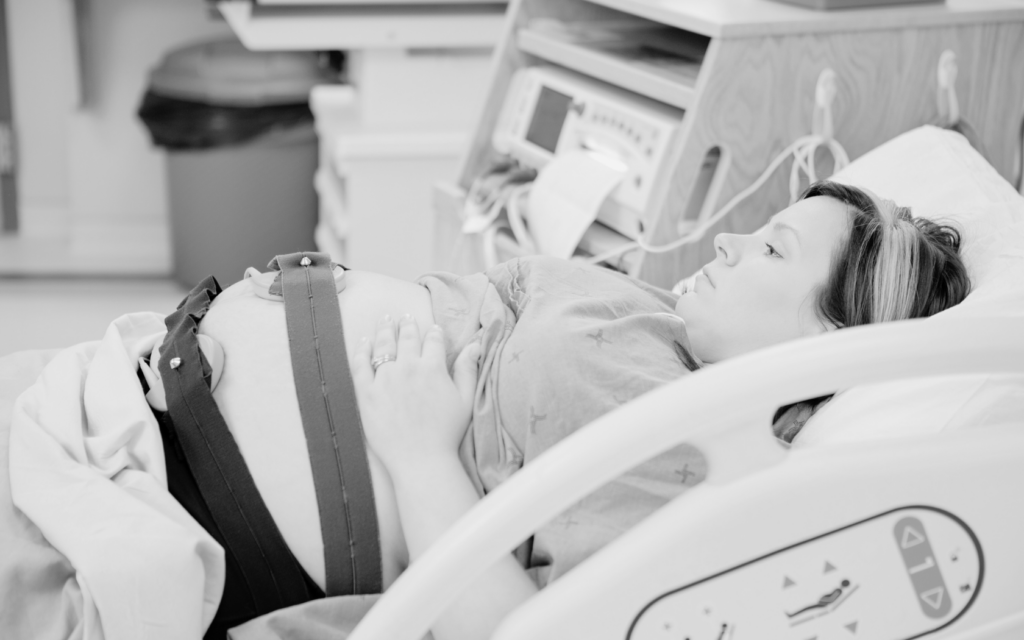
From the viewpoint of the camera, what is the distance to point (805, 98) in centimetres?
163

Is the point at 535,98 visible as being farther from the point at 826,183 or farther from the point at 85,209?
the point at 85,209

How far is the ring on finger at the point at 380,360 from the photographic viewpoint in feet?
3.54

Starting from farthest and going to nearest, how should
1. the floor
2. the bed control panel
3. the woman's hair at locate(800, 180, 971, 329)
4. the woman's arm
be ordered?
1. the floor
2. the woman's hair at locate(800, 180, 971, 329)
3. the woman's arm
4. the bed control panel

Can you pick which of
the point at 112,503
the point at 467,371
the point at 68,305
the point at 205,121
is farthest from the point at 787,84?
the point at 68,305

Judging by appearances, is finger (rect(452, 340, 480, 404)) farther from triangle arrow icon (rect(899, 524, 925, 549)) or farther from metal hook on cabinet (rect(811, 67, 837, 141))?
metal hook on cabinet (rect(811, 67, 837, 141))

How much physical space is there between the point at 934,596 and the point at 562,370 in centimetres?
39

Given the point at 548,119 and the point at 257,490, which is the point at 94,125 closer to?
the point at 548,119

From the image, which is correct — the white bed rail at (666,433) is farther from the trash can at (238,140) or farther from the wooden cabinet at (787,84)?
the trash can at (238,140)

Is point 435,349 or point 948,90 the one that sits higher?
point 948,90

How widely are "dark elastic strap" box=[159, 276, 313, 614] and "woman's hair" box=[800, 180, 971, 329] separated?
2.16 feet

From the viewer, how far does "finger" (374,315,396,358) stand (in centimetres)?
110

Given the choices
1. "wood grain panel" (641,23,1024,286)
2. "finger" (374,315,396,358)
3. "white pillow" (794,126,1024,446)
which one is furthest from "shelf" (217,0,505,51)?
"finger" (374,315,396,358)

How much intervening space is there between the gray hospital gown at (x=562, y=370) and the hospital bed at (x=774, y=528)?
0.13 meters

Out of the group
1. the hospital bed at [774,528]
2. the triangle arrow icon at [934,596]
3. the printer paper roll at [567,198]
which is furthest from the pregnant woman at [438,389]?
the printer paper roll at [567,198]
